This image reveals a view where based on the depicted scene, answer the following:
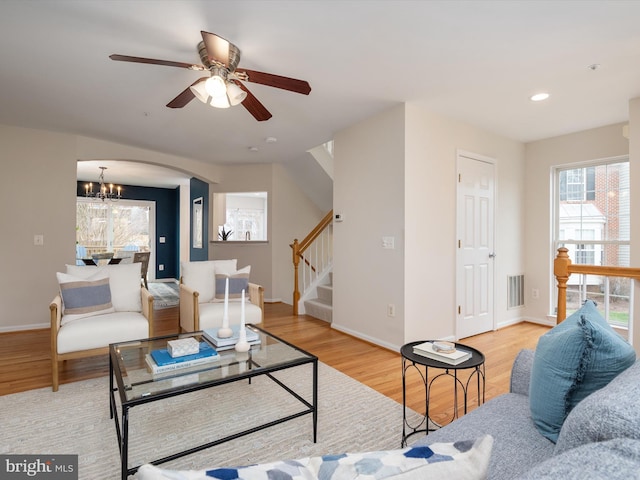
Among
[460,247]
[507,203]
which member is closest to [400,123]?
[460,247]

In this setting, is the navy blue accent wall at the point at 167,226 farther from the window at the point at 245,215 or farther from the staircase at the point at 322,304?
the staircase at the point at 322,304

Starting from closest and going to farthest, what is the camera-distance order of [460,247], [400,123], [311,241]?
1. [400,123]
2. [460,247]
3. [311,241]

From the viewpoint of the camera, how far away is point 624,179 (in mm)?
3990

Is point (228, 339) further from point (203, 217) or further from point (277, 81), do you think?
point (203, 217)

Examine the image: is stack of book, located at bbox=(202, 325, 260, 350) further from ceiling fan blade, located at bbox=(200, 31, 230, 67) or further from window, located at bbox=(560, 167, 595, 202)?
window, located at bbox=(560, 167, 595, 202)

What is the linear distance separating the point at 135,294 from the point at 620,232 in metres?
5.49

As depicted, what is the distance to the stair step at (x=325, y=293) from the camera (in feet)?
16.3

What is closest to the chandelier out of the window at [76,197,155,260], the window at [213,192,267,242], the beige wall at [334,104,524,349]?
the window at [76,197,155,260]

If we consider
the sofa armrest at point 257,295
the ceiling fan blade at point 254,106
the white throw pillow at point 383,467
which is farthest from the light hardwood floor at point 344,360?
the ceiling fan blade at point 254,106

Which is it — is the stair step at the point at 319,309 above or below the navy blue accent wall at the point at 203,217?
below

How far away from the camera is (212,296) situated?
143 inches

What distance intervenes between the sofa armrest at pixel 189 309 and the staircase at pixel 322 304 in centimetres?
192

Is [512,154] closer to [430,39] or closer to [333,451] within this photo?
[430,39]

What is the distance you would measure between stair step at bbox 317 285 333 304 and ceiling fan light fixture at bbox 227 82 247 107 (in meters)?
3.23
